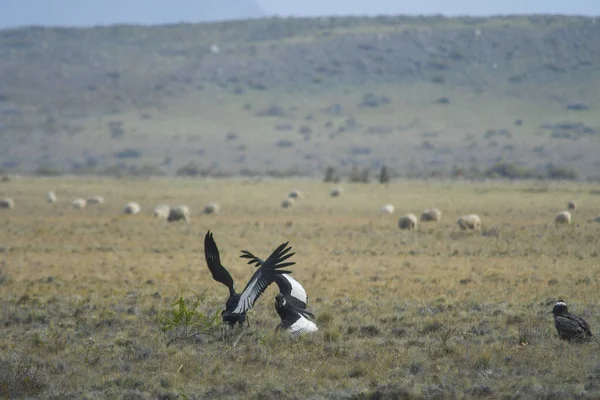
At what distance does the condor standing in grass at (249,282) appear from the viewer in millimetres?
10625

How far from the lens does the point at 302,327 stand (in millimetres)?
12031

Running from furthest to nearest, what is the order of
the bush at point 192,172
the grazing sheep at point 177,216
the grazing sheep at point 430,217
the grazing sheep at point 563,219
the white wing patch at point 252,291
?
the bush at point 192,172 → the grazing sheep at point 177,216 → the grazing sheep at point 430,217 → the grazing sheep at point 563,219 → the white wing patch at point 252,291

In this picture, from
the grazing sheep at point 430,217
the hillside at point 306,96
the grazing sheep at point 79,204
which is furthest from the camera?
the hillside at point 306,96

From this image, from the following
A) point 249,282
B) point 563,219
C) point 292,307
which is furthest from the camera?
point 563,219

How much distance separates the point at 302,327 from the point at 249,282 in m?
1.85

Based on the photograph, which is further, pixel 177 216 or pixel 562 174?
pixel 562 174

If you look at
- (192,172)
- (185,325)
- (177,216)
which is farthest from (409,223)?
(192,172)

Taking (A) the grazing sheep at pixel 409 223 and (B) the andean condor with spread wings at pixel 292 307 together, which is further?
(A) the grazing sheep at pixel 409 223

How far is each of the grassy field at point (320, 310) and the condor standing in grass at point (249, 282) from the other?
1.52 ft

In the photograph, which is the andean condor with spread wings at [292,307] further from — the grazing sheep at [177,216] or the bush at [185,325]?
the grazing sheep at [177,216]

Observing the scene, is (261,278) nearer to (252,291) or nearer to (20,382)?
(252,291)

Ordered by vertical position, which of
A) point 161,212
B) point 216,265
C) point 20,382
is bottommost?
point 20,382

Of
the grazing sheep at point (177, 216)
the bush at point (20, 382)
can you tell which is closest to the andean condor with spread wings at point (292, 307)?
the bush at point (20, 382)

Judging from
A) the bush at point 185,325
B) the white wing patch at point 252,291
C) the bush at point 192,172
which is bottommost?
the bush at point 185,325
